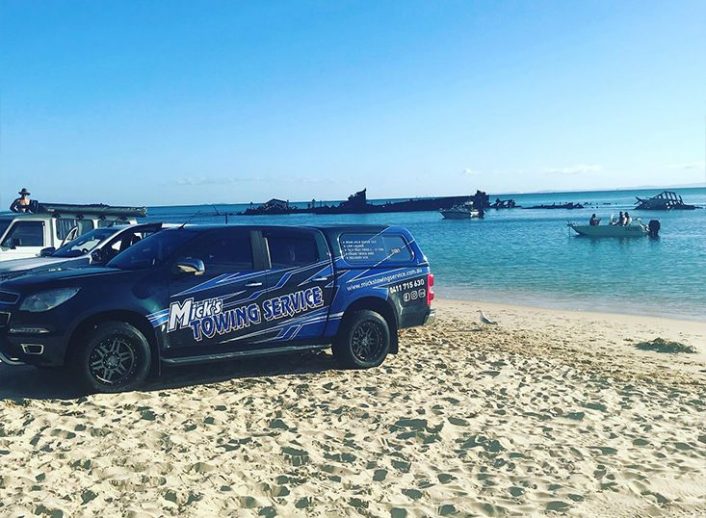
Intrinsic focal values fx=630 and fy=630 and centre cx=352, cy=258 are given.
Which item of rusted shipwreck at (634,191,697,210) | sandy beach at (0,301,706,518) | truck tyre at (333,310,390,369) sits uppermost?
rusted shipwreck at (634,191,697,210)

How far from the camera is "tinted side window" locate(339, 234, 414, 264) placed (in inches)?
307

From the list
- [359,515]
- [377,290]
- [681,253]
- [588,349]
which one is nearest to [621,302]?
[588,349]

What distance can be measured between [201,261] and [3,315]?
1.94 metres

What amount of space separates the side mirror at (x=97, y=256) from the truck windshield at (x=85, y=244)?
0.35m

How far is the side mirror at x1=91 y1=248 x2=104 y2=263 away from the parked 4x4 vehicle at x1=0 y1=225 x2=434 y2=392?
122 inches

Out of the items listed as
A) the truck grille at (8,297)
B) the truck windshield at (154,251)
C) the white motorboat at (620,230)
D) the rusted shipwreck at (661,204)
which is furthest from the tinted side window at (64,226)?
the rusted shipwreck at (661,204)

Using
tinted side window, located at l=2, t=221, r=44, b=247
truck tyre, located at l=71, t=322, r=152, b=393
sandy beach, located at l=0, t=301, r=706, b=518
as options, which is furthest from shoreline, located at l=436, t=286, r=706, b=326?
truck tyre, located at l=71, t=322, r=152, b=393

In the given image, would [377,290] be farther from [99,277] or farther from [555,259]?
[555,259]

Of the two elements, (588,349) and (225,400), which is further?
(588,349)

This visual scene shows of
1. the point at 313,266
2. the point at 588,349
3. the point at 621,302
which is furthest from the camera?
the point at 621,302

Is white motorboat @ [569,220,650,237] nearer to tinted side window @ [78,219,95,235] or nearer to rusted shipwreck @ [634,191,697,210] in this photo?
tinted side window @ [78,219,95,235]

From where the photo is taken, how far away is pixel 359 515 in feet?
13.2

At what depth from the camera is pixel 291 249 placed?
7402 millimetres

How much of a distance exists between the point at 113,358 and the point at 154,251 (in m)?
1.30
